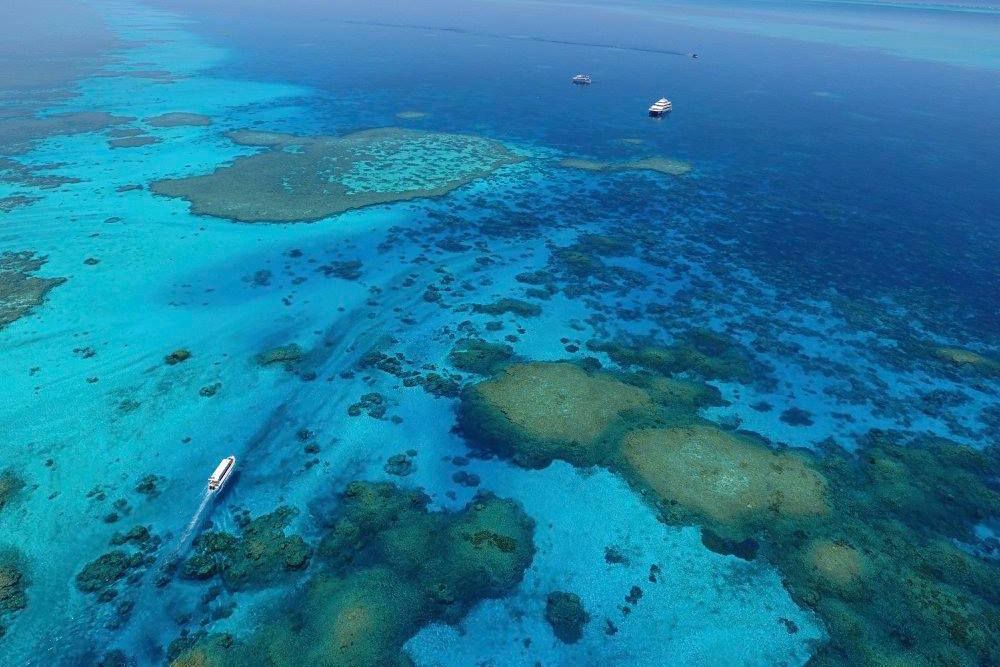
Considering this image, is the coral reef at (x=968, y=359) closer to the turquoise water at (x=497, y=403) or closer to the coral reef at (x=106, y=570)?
the turquoise water at (x=497, y=403)

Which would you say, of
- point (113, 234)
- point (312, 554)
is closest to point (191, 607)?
point (312, 554)

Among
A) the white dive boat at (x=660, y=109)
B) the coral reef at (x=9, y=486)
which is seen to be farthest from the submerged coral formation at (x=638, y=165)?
the coral reef at (x=9, y=486)

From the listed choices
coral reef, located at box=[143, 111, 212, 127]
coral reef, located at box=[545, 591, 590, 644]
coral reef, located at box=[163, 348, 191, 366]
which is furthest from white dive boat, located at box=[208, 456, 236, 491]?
coral reef, located at box=[143, 111, 212, 127]

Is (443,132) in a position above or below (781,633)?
above

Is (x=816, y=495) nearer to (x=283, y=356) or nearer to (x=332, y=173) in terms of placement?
(x=283, y=356)

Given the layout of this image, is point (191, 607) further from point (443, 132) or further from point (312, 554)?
point (443, 132)
